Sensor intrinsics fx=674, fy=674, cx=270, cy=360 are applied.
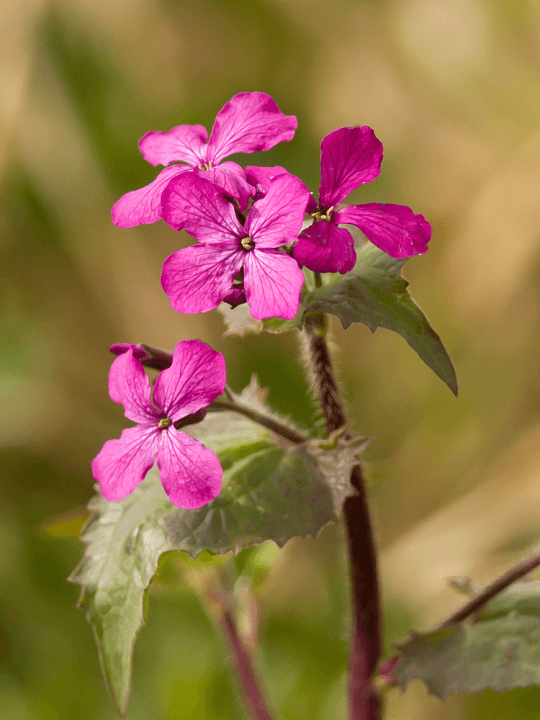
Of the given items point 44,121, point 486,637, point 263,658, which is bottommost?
point 263,658

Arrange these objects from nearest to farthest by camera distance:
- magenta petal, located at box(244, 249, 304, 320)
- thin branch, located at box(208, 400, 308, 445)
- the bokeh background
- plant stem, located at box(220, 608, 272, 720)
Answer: magenta petal, located at box(244, 249, 304, 320)
thin branch, located at box(208, 400, 308, 445)
plant stem, located at box(220, 608, 272, 720)
the bokeh background

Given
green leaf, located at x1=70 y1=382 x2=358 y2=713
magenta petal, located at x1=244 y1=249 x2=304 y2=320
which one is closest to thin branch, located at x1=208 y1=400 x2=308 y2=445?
green leaf, located at x1=70 y1=382 x2=358 y2=713

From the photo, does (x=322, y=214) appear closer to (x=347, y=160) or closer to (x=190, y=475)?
(x=347, y=160)

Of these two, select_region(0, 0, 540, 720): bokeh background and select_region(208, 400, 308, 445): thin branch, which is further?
select_region(0, 0, 540, 720): bokeh background

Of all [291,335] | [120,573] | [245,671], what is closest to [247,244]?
[120,573]

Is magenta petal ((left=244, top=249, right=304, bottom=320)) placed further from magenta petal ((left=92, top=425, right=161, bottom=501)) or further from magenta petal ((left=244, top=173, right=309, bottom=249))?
magenta petal ((left=92, top=425, right=161, bottom=501))

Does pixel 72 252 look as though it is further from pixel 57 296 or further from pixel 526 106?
pixel 526 106

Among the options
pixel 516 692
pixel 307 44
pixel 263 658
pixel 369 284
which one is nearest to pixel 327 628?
pixel 263 658
